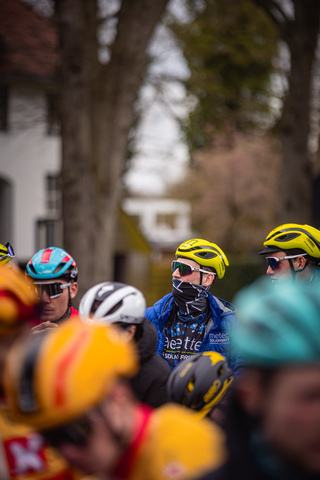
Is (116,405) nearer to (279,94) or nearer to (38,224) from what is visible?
(279,94)

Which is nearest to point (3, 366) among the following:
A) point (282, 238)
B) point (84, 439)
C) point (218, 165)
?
point (84, 439)

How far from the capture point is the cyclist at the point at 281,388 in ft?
4.77

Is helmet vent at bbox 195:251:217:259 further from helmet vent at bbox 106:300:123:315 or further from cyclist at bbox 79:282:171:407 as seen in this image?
helmet vent at bbox 106:300:123:315

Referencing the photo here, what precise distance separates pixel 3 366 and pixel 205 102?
54.1 feet

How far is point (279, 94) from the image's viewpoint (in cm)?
1928

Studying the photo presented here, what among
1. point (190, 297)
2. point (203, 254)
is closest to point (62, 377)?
point (190, 297)

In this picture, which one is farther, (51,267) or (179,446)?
(51,267)

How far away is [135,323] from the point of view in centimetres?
306

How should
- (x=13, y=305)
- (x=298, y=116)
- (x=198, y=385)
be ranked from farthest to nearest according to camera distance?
(x=298, y=116) → (x=198, y=385) → (x=13, y=305)

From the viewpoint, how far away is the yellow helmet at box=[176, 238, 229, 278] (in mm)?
4770

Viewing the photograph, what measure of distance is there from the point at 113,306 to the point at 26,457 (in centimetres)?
102

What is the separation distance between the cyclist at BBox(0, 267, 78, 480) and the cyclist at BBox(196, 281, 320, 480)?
737mm

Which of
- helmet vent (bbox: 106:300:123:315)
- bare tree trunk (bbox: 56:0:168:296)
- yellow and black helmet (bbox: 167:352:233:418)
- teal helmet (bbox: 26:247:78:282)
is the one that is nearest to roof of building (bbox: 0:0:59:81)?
bare tree trunk (bbox: 56:0:168:296)

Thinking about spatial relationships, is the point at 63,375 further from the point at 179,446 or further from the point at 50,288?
the point at 50,288
